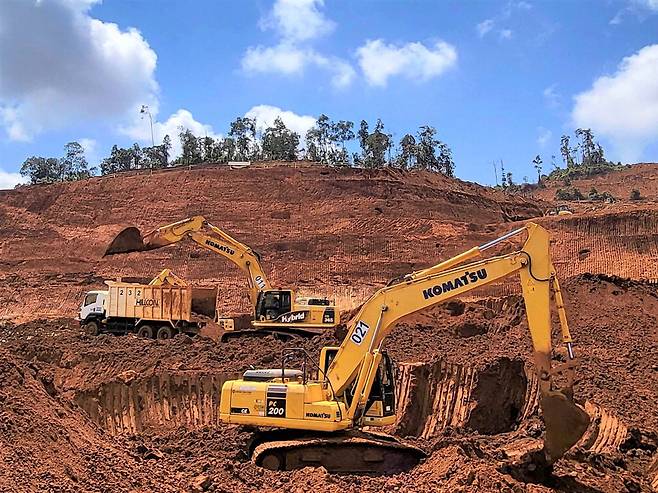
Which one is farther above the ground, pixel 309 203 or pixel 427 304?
pixel 309 203

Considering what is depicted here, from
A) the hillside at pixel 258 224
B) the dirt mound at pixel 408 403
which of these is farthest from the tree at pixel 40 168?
the dirt mound at pixel 408 403

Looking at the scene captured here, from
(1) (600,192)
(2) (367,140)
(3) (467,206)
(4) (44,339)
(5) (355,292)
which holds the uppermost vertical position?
A: (2) (367,140)

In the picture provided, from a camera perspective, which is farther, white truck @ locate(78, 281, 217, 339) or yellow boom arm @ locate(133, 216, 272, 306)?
white truck @ locate(78, 281, 217, 339)

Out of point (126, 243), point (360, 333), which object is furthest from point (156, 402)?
point (360, 333)

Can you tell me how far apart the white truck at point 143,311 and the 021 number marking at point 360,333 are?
46.5ft

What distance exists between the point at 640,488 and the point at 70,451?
7.17 meters

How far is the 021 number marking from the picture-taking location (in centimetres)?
1017

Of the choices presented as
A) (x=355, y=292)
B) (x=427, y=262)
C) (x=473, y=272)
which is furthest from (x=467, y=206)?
(x=473, y=272)

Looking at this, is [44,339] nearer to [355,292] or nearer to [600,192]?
[355,292]

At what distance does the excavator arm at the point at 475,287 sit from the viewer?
884cm

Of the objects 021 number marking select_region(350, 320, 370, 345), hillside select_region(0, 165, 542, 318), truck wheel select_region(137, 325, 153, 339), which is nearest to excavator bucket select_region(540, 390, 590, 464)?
021 number marking select_region(350, 320, 370, 345)

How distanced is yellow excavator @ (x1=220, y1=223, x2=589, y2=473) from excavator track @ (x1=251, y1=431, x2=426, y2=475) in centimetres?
1

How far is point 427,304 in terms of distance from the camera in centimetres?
992

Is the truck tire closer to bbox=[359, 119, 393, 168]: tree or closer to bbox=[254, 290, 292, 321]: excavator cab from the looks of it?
bbox=[254, 290, 292, 321]: excavator cab
